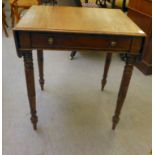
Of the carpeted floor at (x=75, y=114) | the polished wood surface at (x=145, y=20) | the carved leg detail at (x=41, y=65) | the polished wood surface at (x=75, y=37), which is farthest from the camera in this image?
the polished wood surface at (x=145, y=20)

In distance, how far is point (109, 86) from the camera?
192 centimetres

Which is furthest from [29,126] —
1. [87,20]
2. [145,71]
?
[145,71]

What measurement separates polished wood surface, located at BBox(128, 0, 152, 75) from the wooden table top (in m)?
0.72

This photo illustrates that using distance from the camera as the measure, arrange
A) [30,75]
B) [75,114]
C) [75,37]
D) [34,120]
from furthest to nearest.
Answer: [75,114]
[34,120]
[30,75]
[75,37]

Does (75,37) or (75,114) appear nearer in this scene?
(75,37)

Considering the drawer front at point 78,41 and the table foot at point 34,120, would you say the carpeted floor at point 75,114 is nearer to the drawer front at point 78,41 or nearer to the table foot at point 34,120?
the table foot at point 34,120

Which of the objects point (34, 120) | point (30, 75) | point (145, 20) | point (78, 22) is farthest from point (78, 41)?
point (145, 20)

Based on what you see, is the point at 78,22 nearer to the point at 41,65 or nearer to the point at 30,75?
the point at 30,75

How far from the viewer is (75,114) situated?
155 cm

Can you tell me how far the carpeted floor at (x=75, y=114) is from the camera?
4.24ft

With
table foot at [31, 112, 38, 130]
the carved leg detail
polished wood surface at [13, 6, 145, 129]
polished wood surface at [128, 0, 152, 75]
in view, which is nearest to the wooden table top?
polished wood surface at [13, 6, 145, 129]

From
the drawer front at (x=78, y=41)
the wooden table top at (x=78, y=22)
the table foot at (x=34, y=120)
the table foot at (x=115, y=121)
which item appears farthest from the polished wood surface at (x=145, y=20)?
the table foot at (x=34, y=120)

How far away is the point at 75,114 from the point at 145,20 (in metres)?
1.24

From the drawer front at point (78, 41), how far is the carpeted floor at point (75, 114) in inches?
25.6
